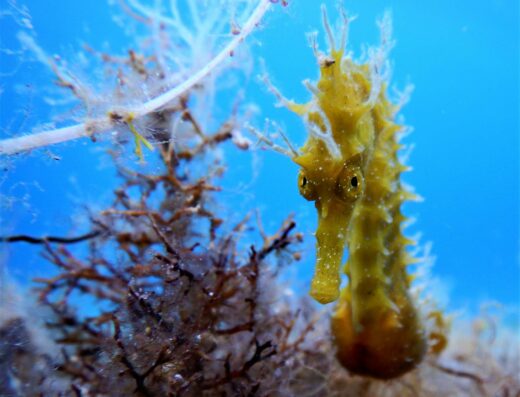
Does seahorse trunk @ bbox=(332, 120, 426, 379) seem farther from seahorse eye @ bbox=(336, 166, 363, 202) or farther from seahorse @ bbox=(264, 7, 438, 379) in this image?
seahorse eye @ bbox=(336, 166, 363, 202)

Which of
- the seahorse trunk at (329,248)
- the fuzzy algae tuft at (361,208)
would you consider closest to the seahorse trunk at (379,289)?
the fuzzy algae tuft at (361,208)

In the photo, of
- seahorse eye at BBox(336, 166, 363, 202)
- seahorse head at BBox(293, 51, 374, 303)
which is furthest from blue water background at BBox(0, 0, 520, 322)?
seahorse eye at BBox(336, 166, 363, 202)

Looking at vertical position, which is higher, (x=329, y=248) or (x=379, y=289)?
(x=379, y=289)

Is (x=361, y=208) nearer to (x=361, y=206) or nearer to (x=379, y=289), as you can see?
(x=361, y=206)

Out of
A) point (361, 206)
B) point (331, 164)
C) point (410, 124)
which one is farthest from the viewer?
point (410, 124)

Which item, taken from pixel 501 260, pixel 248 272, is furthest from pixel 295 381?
pixel 501 260

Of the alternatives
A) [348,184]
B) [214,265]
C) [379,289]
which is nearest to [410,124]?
[379,289]

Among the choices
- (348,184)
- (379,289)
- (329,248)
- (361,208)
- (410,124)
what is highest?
(410,124)
